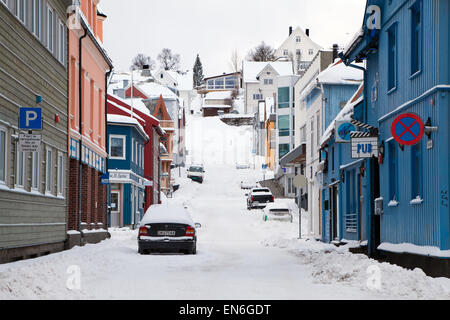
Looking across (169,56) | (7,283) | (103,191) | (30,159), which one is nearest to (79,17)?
(30,159)

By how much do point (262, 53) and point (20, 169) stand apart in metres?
146

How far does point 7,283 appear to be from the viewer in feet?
36.1

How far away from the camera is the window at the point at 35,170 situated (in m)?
21.1

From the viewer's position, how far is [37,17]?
21234 millimetres

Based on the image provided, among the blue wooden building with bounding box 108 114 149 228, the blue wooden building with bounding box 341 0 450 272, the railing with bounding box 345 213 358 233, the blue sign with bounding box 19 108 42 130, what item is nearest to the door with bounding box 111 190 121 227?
the blue wooden building with bounding box 108 114 149 228

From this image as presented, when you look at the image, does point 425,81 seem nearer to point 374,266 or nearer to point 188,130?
point 374,266

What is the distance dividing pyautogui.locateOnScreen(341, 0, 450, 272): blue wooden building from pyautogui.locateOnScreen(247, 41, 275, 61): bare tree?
139383mm

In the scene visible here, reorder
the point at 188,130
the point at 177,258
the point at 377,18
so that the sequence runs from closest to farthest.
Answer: the point at 377,18, the point at 177,258, the point at 188,130

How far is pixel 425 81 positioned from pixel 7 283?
8666 millimetres

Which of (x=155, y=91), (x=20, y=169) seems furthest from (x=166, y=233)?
(x=155, y=91)

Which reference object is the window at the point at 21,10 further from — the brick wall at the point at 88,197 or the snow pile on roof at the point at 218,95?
the snow pile on roof at the point at 218,95

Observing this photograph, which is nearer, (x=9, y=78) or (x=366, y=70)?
(x=9, y=78)

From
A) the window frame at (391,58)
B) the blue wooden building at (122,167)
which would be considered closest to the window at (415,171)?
the window frame at (391,58)

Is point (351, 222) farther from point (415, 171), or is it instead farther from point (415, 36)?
point (415, 36)
